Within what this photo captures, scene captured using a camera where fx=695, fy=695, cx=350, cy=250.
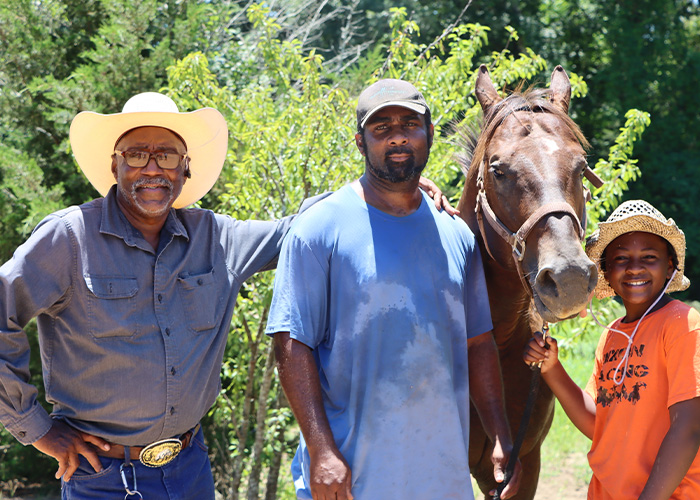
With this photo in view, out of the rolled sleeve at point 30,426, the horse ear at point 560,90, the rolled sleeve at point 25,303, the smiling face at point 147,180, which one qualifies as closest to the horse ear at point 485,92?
the horse ear at point 560,90

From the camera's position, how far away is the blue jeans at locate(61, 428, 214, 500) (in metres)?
2.62

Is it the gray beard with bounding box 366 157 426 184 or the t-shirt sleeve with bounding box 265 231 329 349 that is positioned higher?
the gray beard with bounding box 366 157 426 184

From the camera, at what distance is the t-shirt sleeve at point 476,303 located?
268 cm

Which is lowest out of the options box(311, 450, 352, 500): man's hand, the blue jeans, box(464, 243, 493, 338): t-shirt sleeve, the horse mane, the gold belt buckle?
the blue jeans

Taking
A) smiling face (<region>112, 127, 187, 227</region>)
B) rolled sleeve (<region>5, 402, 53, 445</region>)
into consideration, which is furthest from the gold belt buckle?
smiling face (<region>112, 127, 187, 227</region>)

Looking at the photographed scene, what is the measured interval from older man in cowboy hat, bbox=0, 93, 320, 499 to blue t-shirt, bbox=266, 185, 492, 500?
0.57 metres

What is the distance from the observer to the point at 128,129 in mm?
2961

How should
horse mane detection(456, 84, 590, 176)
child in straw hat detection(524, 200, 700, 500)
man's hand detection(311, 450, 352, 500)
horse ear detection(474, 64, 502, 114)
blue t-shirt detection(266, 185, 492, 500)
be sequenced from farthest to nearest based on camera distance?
horse ear detection(474, 64, 502, 114)
horse mane detection(456, 84, 590, 176)
child in straw hat detection(524, 200, 700, 500)
blue t-shirt detection(266, 185, 492, 500)
man's hand detection(311, 450, 352, 500)

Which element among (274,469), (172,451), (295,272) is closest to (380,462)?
(295,272)

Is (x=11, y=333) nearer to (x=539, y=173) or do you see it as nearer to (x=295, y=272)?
(x=295, y=272)

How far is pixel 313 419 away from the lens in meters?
2.28

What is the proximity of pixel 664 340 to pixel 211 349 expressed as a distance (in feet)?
5.84

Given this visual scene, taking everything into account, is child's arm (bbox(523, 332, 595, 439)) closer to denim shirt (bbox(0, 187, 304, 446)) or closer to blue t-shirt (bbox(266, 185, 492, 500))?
blue t-shirt (bbox(266, 185, 492, 500))

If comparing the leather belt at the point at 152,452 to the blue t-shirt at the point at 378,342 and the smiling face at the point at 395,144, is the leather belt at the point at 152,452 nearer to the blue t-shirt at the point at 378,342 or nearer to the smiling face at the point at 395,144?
the blue t-shirt at the point at 378,342
